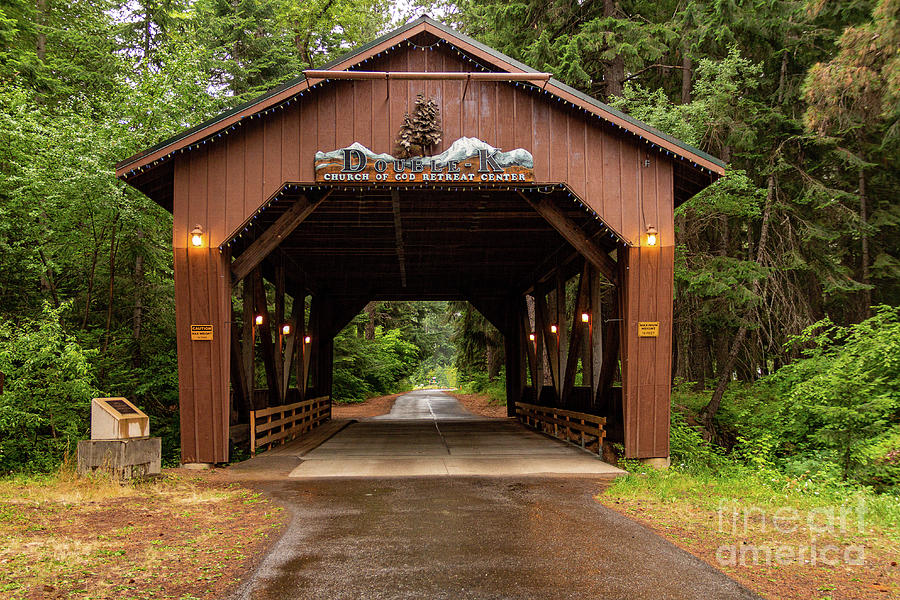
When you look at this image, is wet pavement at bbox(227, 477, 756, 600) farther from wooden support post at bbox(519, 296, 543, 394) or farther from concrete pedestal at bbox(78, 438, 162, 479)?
wooden support post at bbox(519, 296, 543, 394)

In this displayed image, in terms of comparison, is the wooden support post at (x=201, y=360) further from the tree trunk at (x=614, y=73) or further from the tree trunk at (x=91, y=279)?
the tree trunk at (x=614, y=73)

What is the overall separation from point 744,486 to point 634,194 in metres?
4.74

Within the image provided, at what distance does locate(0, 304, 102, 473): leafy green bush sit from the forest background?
0.15 feet

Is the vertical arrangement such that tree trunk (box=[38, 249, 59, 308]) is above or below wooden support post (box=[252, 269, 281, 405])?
above

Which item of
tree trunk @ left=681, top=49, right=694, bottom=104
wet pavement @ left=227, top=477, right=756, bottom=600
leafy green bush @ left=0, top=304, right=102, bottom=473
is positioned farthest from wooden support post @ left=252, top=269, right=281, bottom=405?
tree trunk @ left=681, top=49, right=694, bottom=104

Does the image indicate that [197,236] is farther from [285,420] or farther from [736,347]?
[736,347]

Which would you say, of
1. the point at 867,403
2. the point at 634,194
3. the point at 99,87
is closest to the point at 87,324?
the point at 99,87

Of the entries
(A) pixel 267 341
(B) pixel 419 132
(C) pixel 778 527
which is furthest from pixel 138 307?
(C) pixel 778 527

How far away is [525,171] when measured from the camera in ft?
31.7

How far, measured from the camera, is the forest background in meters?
10.3

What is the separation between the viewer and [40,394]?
10266mm

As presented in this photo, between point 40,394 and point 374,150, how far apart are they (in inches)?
276

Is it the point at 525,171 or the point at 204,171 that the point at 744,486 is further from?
the point at 204,171

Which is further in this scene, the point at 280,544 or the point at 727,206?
the point at 727,206
